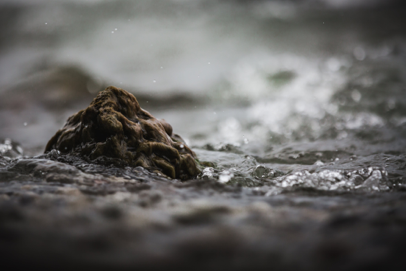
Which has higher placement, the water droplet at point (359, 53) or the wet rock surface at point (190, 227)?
the water droplet at point (359, 53)

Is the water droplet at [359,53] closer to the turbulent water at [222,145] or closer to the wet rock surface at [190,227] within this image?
the turbulent water at [222,145]

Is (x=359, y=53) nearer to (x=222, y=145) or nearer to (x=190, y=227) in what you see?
(x=222, y=145)

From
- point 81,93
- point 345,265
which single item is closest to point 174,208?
point 345,265

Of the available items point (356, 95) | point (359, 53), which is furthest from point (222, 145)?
point (359, 53)

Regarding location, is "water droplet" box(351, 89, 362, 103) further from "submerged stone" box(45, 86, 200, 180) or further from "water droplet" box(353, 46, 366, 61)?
"submerged stone" box(45, 86, 200, 180)

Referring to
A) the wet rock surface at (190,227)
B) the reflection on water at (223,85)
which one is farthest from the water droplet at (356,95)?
the wet rock surface at (190,227)

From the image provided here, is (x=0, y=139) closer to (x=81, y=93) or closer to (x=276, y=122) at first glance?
(x=81, y=93)

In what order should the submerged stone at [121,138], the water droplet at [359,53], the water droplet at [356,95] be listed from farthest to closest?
1. the water droplet at [359,53]
2. the water droplet at [356,95]
3. the submerged stone at [121,138]

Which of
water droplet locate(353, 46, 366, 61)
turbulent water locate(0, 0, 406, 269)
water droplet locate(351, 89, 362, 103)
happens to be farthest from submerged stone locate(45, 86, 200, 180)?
water droplet locate(353, 46, 366, 61)
